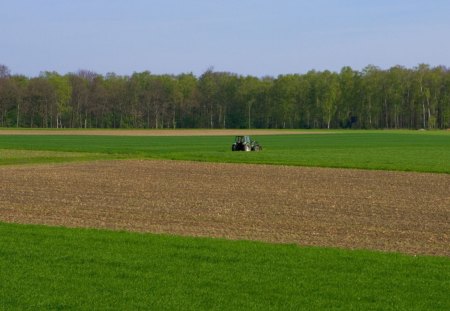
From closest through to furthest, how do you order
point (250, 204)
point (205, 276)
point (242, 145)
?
point (205, 276), point (250, 204), point (242, 145)

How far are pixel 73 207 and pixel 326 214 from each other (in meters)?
8.06

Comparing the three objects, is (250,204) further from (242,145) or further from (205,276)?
(242,145)

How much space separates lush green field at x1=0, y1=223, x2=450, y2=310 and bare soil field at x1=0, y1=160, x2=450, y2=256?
7.02ft

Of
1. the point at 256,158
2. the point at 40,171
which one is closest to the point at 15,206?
the point at 40,171

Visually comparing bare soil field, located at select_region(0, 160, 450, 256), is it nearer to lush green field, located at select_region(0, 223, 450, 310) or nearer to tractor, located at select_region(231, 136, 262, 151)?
lush green field, located at select_region(0, 223, 450, 310)

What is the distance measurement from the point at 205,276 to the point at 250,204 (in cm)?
1280

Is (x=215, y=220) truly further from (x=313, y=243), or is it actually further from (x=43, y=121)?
(x=43, y=121)

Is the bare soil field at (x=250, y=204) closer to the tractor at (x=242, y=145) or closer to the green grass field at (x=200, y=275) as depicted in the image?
the green grass field at (x=200, y=275)

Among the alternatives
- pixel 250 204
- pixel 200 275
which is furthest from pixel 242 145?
pixel 200 275

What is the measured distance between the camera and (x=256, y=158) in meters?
54.8

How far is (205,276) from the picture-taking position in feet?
41.7

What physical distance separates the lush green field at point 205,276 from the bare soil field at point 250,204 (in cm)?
214

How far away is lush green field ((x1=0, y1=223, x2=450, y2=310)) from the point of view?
36.1 feet

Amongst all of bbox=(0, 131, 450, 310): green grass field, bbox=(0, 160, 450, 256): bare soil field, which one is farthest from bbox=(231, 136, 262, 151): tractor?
bbox=(0, 131, 450, 310): green grass field
